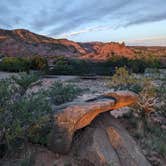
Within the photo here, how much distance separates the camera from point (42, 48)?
221 ft

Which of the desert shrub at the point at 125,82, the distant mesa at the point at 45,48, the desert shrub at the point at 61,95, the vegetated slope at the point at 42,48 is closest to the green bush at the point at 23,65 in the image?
the distant mesa at the point at 45,48

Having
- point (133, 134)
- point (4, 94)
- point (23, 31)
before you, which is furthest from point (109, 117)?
point (23, 31)

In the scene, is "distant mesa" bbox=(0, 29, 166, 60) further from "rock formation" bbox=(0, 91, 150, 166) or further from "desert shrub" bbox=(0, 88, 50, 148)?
"desert shrub" bbox=(0, 88, 50, 148)

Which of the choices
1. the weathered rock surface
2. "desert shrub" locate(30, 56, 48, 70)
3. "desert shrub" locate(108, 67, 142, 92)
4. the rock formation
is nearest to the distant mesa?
"desert shrub" locate(30, 56, 48, 70)

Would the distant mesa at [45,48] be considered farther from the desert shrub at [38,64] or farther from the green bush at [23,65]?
the green bush at [23,65]

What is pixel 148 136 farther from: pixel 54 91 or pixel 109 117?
pixel 54 91

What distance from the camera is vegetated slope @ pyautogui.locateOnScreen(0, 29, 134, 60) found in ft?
189

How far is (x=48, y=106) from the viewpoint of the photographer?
7.16 meters

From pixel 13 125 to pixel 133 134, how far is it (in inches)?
164

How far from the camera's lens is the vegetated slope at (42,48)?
5772 cm

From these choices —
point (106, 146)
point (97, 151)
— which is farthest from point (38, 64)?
point (97, 151)

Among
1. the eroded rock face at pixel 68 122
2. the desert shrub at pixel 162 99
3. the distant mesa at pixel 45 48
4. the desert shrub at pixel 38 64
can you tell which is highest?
the eroded rock face at pixel 68 122

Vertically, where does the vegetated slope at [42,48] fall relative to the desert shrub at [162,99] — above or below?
below

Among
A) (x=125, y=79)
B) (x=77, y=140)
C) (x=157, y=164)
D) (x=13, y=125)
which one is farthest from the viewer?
(x=125, y=79)
